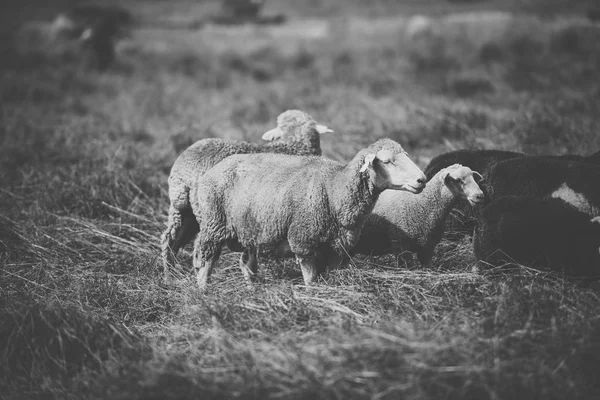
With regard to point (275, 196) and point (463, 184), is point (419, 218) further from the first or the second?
point (275, 196)

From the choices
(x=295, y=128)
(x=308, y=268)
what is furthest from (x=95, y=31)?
(x=308, y=268)

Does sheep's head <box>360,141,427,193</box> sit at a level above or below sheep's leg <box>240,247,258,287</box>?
above

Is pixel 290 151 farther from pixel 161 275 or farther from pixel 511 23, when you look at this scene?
pixel 511 23

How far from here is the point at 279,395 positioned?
3.42 meters

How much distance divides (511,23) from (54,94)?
1336 cm

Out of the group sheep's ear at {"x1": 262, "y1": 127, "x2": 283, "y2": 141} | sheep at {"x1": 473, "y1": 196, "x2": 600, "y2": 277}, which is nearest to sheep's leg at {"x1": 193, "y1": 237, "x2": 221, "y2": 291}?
sheep's ear at {"x1": 262, "y1": 127, "x2": 283, "y2": 141}

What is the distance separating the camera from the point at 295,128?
20.1ft

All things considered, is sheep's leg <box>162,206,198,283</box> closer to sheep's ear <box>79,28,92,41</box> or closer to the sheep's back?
the sheep's back

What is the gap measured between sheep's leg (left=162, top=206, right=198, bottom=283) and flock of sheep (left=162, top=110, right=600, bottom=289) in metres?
→ 0.01

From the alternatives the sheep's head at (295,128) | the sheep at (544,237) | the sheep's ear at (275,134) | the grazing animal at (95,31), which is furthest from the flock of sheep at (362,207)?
the grazing animal at (95,31)

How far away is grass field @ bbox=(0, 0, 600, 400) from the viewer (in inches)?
141

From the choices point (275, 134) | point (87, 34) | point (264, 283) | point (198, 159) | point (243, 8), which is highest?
point (243, 8)

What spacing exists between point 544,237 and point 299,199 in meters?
1.92

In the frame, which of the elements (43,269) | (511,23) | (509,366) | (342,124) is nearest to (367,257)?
(509,366)
